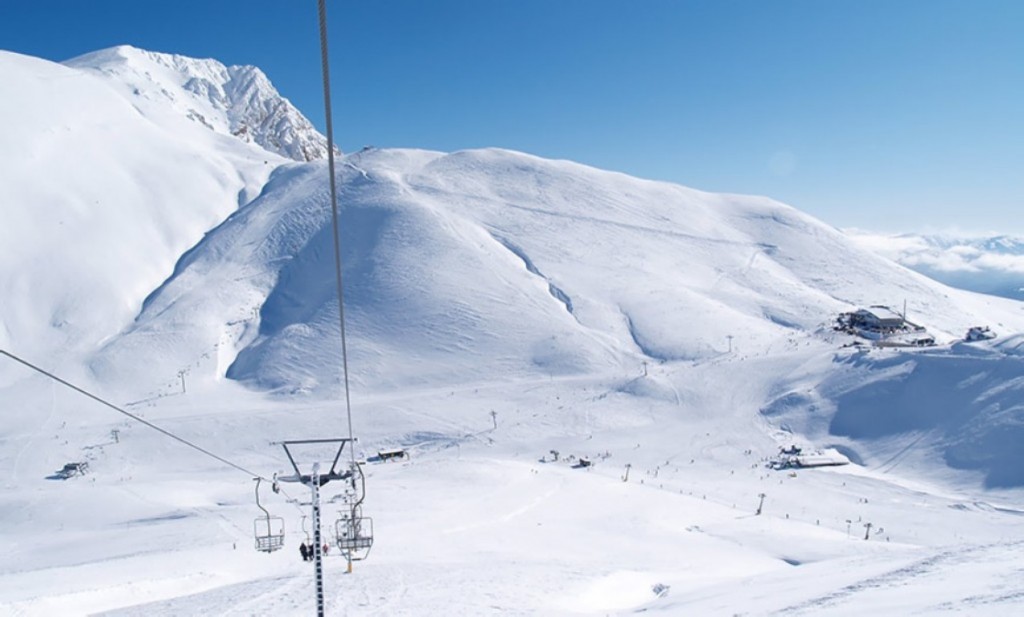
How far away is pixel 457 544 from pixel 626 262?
51.9 metres

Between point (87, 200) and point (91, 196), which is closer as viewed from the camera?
point (87, 200)

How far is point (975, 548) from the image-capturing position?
14.7 meters

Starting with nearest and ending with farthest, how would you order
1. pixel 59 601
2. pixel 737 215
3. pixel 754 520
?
pixel 59 601 → pixel 754 520 → pixel 737 215

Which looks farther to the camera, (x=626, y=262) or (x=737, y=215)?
(x=737, y=215)

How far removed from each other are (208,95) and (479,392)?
16907 centimetres

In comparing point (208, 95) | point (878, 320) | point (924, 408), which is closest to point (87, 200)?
point (878, 320)

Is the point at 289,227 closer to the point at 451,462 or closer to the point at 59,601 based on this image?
the point at 451,462

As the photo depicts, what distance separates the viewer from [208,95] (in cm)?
17962

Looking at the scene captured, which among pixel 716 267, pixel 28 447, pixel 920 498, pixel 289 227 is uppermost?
pixel 289 227

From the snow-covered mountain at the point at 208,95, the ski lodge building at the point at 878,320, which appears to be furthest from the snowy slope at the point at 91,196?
the ski lodge building at the point at 878,320

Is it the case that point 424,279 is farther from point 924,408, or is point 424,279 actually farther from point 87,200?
point 87,200

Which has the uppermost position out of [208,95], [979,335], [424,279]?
[208,95]

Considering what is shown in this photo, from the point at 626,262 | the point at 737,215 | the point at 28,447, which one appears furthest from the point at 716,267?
the point at 28,447

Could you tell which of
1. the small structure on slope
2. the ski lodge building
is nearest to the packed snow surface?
the small structure on slope
